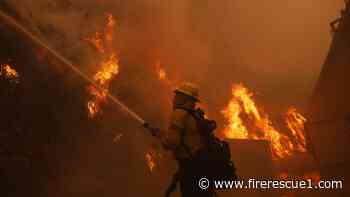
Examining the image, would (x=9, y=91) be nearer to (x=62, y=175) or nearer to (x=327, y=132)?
(x=62, y=175)

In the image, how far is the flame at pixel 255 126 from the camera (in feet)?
54.6

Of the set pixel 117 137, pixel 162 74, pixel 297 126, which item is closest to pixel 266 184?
pixel 117 137

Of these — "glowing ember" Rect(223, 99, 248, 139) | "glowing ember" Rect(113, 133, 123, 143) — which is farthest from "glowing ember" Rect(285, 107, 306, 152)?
"glowing ember" Rect(113, 133, 123, 143)

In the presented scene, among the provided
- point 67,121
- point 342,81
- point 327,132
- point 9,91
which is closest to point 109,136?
point 67,121

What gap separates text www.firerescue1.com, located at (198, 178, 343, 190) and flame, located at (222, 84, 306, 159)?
2.97 meters

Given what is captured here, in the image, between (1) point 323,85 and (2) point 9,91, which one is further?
(1) point 323,85

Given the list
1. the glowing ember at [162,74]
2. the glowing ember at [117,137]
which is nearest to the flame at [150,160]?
the glowing ember at [117,137]

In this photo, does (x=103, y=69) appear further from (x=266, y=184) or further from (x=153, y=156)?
(x=266, y=184)

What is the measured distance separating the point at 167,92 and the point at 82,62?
4.58 metres

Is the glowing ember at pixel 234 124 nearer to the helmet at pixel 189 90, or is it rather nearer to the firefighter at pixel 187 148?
the helmet at pixel 189 90

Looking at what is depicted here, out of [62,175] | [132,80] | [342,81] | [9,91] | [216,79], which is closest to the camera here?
[9,91]

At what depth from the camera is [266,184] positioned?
995cm

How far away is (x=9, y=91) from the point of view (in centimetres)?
955

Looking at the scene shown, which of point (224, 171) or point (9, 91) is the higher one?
point (9, 91)
